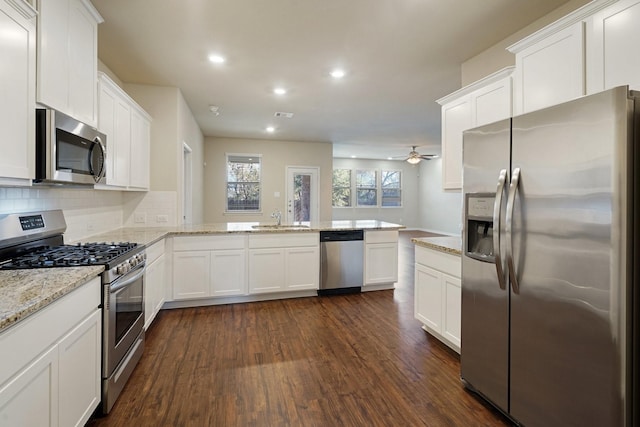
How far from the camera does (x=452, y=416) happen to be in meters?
1.87

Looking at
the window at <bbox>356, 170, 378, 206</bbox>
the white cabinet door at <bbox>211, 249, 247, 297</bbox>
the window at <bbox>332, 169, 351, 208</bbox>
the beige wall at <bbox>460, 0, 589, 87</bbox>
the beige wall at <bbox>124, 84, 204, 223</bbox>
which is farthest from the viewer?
the window at <bbox>356, 170, 378, 206</bbox>

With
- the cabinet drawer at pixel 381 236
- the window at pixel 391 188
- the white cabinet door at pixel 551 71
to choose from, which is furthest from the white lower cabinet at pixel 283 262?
the window at pixel 391 188

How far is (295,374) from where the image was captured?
7.63ft

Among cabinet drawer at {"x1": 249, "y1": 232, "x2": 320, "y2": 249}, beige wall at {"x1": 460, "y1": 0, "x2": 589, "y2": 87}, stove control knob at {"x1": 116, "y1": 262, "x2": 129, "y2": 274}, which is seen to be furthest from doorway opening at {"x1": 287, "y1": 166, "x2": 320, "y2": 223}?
stove control knob at {"x1": 116, "y1": 262, "x2": 129, "y2": 274}

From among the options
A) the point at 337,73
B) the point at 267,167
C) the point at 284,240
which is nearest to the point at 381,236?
the point at 284,240

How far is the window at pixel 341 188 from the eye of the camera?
1151cm

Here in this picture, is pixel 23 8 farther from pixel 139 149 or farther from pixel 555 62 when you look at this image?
pixel 555 62

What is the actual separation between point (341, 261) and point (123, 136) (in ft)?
9.22

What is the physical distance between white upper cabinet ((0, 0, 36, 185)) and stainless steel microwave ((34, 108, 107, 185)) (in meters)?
0.05

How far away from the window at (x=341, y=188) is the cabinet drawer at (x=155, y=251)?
8470 mm

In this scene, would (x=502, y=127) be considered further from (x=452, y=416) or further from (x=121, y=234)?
(x=121, y=234)

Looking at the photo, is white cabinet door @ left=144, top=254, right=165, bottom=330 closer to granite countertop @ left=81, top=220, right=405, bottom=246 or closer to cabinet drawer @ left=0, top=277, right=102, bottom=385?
granite countertop @ left=81, top=220, right=405, bottom=246

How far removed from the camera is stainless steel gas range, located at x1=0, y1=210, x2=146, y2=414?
71.0 inches

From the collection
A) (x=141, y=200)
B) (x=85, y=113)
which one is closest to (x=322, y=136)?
(x=141, y=200)
